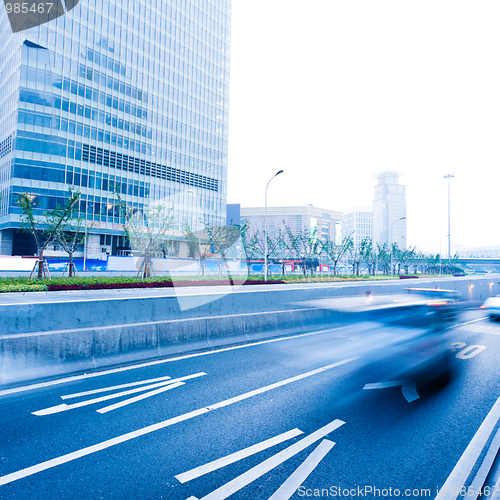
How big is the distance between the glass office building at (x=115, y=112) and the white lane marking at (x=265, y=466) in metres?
49.1

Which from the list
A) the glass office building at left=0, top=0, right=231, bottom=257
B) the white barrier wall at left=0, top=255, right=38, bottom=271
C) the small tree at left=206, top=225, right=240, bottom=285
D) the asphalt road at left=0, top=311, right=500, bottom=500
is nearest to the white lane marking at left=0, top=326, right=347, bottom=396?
the asphalt road at left=0, top=311, right=500, bottom=500

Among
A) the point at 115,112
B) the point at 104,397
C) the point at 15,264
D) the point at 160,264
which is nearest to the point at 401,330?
the point at 104,397

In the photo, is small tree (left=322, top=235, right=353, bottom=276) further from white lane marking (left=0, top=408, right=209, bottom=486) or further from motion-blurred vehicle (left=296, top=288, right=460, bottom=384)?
white lane marking (left=0, top=408, right=209, bottom=486)

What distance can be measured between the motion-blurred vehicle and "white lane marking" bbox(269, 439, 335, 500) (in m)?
3.06

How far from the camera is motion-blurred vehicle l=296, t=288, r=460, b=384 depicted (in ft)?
24.5

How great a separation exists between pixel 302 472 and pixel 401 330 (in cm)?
949

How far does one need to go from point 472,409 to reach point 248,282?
84.7 ft

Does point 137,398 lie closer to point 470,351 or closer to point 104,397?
point 104,397

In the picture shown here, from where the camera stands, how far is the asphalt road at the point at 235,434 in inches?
134

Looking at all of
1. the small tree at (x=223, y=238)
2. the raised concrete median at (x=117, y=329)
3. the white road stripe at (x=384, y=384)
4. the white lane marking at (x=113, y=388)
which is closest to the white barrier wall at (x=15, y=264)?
the small tree at (x=223, y=238)

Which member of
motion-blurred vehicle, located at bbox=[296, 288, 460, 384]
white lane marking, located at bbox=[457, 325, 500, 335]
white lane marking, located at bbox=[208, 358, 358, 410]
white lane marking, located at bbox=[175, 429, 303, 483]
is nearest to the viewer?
white lane marking, located at bbox=[175, 429, 303, 483]

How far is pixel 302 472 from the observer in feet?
11.8

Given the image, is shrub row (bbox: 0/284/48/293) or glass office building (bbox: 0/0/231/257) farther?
glass office building (bbox: 0/0/231/257)

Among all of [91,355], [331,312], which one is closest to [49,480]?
[91,355]
